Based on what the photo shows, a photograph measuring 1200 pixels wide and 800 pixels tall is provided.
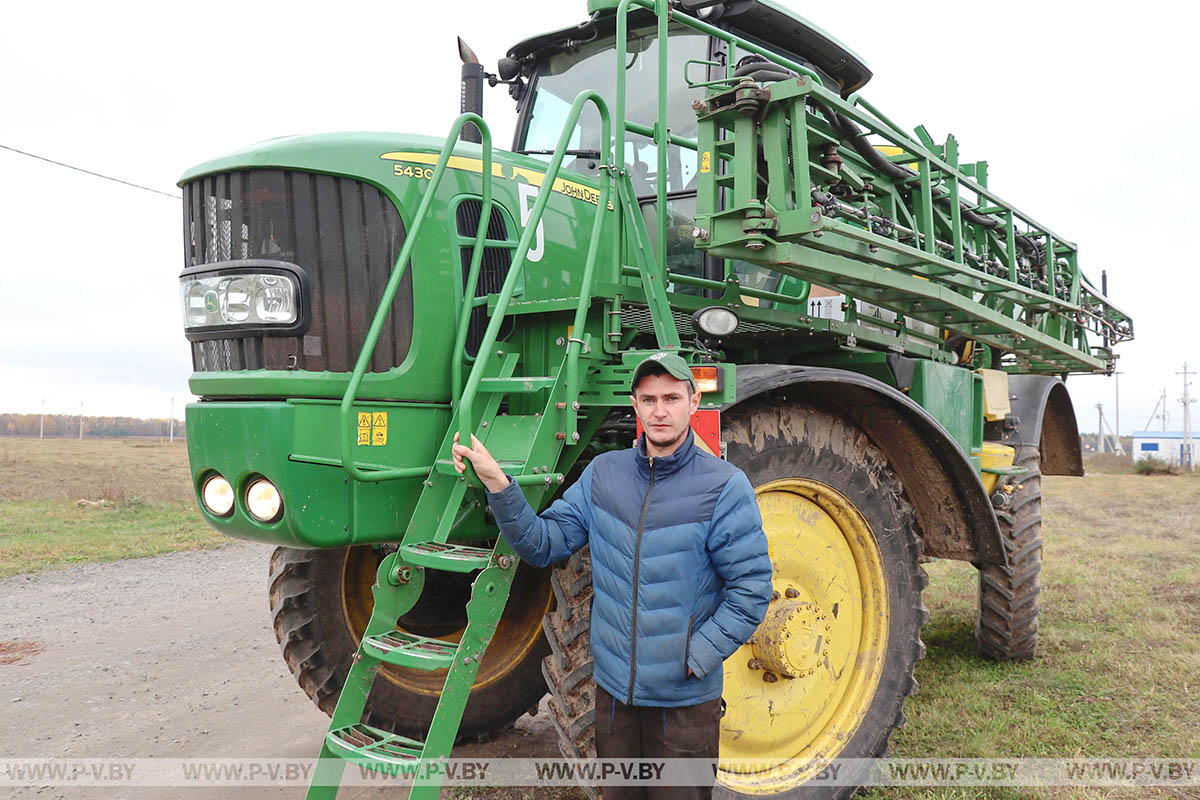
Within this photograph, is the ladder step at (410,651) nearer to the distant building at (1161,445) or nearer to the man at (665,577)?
the man at (665,577)

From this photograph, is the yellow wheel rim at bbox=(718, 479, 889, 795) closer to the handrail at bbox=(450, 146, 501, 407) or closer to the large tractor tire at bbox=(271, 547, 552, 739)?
the large tractor tire at bbox=(271, 547, 552, 739)

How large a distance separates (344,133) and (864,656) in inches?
123

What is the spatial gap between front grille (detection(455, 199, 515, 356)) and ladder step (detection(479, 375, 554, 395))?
0.92ft

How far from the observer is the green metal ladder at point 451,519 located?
271 centimetres

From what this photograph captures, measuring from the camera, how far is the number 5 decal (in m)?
3.53

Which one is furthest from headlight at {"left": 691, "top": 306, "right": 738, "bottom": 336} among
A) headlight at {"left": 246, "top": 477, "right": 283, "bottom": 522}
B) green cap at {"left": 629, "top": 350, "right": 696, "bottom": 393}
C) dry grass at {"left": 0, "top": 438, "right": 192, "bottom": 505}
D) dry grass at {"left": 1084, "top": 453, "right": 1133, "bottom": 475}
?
dry grass at {"left": 1084, "top": 453, "right": 1133, "bottom": 475}

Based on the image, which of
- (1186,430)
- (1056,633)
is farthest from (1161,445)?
(1056,633)

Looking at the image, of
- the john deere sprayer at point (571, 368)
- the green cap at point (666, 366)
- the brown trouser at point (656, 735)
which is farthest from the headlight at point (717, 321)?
the brown trouser at point (656, 735)

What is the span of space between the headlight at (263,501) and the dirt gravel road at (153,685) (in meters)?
1.61

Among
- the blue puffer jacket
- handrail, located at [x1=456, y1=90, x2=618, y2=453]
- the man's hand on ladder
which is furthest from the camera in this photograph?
handrail, located at [x1=456, y1=90, x2=618, y2=453]

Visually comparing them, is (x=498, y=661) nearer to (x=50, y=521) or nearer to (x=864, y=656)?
(x=864, y=656)

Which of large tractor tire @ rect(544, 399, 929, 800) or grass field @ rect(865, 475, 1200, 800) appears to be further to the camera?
grass field @ rect(865, 475, 1200, 800)

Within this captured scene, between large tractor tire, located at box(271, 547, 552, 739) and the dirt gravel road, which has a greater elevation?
large tractor tire, located at box(271, 547, 552, 739)

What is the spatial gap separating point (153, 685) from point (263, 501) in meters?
3.14
